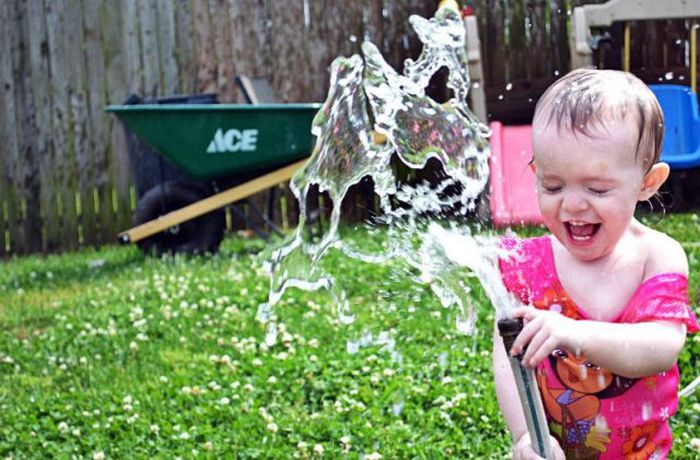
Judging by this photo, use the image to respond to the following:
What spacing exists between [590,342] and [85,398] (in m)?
2.69

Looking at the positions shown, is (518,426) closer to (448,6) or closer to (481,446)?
(481,446)

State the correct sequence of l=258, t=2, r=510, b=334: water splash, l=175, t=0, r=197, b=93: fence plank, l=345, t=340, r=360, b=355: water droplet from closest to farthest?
l=258, t=2, r=510, b=334: water splash < l=345, t=340, r=360, b=355: water droplet < l=175, t=0, r=197, b=93: fence plank

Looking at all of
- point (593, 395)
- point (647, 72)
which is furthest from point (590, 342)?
point (647, 72)

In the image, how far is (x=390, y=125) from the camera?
3510 mm

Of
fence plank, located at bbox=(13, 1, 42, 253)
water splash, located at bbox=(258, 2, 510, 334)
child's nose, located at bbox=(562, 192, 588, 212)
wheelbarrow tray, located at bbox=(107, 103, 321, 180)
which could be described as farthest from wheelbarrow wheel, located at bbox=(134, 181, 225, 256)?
child's nose, located at bbox=(562, 192, 588, 212)

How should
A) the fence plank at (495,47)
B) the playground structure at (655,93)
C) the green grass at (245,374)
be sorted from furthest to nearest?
the fence plank at (495,47), the playground structure at (655,93), the green grass at (245,374)

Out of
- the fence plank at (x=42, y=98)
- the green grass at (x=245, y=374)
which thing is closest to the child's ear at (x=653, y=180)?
the green grass at (x=245, y=374)

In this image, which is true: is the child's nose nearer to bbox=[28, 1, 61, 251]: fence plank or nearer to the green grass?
the green grass

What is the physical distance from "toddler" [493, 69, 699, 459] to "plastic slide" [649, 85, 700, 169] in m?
4.67

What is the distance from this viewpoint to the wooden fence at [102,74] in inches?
318

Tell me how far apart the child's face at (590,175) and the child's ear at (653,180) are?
30mm

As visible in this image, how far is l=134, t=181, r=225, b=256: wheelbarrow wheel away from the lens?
22.0 feet

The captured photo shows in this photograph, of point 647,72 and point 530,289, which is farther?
point 647,72

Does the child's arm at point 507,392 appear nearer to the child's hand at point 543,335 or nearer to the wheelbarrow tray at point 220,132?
the child's hand at point 543,335
